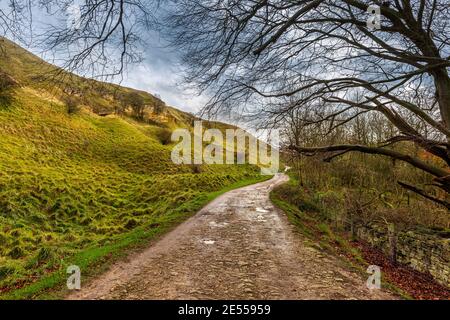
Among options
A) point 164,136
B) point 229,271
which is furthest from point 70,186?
point 164,136

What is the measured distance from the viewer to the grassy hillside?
6953 mm

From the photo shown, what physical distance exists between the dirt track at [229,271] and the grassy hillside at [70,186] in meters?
1.09

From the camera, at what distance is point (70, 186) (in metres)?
18.9

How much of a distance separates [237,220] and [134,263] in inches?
209

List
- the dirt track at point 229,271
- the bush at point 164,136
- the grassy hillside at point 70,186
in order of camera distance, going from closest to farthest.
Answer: the dirt track at point 229,271 → the grassy hillside at point 70,186 → the bush at point 164,136

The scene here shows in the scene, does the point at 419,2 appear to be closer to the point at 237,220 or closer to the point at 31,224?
the point at 237,220

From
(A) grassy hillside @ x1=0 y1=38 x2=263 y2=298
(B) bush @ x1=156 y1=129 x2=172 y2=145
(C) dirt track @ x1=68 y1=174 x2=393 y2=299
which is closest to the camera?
(C) dirt track @ x1=68 y1=174 x2=393 y2=299

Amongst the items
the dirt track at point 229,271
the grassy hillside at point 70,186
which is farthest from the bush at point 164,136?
the dirt track at point 229,271

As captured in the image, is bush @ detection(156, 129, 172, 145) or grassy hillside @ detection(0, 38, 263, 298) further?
bush @ detection(156, 129, 172, 145)

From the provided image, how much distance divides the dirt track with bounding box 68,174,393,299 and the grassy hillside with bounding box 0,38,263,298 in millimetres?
1091

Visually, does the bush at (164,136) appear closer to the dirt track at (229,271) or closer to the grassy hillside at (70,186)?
the grassy hillside at (70,186)

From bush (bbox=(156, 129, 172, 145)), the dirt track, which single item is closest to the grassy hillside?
the dirt track

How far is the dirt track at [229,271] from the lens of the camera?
4.70m

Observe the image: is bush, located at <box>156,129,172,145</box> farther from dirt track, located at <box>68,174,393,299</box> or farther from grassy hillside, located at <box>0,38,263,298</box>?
dirt track, located at <box>68,174,393,299</box>
